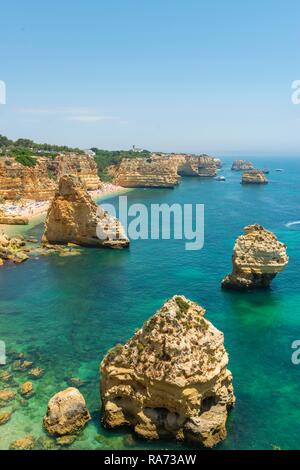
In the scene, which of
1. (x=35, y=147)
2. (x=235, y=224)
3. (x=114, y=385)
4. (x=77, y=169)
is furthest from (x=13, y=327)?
(x=35, y=147)

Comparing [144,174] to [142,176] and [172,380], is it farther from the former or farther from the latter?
[172,380]

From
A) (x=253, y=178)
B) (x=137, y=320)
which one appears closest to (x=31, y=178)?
(x=137, y=320)

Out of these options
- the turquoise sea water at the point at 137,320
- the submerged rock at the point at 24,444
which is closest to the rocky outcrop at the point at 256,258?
the turquoise sea water at the point at 137,320

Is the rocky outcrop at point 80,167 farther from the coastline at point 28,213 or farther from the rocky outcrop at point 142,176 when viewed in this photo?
the coastline at point 28,213

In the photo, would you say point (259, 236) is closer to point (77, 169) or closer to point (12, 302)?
point (12, 302)

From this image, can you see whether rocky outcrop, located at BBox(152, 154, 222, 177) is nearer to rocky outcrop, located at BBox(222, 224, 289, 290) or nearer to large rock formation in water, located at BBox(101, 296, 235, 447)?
rocky outcrop, located at BBox(222, 224, 289, 290)

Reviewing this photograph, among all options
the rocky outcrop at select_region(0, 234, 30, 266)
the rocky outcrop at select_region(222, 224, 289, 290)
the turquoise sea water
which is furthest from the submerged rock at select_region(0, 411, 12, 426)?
the rocky outcrop at select_region(0, 234, 30, 266)
